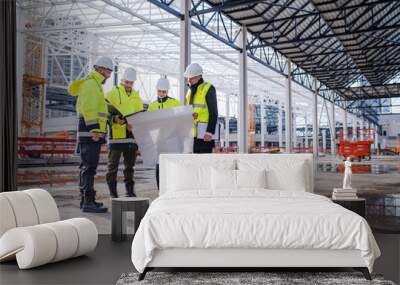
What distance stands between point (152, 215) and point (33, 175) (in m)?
3.44

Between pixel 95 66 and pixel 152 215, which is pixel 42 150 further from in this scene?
pixel 152 215

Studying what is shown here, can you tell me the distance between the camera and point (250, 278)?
273 centimetres

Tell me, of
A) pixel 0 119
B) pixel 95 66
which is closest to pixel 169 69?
pixel 95 66

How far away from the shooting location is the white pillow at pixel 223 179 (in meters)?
3.89

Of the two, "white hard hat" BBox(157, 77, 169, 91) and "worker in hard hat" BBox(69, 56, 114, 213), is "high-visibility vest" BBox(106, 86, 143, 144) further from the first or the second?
"white hard hat" BBox(157, 77, 169, 91)

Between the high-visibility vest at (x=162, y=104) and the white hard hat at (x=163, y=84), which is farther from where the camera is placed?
the white hard hat at (x=163, y=84)

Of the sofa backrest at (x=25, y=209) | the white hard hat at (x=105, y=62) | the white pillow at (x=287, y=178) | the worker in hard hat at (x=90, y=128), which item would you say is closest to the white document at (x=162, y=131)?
the worker in hard hat at (x=90, y=128)

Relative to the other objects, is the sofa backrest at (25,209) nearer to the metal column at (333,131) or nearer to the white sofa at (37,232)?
the white sofa at (37,232)

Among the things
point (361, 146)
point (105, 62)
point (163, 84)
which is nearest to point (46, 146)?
point (105, 62)

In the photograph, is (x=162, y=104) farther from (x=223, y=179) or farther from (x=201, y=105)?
(x=223, y=179)

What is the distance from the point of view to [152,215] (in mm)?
2717

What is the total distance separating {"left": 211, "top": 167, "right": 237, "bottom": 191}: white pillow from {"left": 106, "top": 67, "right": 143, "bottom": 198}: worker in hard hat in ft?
6.02

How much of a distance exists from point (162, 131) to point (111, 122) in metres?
0.70

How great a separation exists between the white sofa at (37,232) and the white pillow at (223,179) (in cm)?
118
